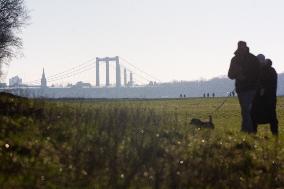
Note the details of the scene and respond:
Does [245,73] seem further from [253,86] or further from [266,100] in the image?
[266,100]

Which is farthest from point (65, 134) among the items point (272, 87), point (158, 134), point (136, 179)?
point (272, 87)

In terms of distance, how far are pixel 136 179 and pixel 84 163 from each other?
0.89 m

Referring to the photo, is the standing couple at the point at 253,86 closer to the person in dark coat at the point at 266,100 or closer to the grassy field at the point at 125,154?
the person in dark coat at the point at 266,100

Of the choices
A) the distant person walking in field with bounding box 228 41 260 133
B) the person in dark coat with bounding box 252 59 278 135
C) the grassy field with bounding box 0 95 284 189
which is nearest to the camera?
the grassy field with bounding box 0 95 284 189

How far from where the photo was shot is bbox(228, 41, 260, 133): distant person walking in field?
487 inches

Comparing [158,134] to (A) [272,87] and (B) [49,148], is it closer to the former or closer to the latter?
(B) [49,148]

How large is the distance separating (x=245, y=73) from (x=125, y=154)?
4.84 m

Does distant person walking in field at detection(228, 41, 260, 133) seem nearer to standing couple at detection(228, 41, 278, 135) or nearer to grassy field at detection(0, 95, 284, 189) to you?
standing couple at detection(228, 41, 278, 135)

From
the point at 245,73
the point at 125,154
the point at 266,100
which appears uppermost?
the point at 245,73

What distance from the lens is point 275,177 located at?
26.9ft

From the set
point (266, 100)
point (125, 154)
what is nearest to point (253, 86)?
point (266, 100)

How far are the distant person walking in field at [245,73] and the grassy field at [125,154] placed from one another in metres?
1.01

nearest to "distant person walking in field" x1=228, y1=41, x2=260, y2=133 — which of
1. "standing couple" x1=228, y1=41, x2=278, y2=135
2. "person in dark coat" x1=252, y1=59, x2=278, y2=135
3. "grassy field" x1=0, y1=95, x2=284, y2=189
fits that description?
"standing couple" x1=228, y1=41, x2=278, y2=135

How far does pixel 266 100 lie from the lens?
42.7 ft
